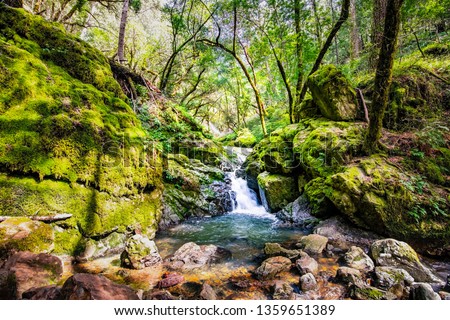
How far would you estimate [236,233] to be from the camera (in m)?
6.61

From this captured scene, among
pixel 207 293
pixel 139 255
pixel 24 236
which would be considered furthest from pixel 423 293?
pixel 24 236

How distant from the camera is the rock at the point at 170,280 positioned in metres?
3.62

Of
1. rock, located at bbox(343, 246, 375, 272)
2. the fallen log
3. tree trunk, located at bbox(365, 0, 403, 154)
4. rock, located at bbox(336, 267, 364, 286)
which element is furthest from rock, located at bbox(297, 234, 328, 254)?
the fallen log

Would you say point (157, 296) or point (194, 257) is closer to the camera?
point (157, 296)

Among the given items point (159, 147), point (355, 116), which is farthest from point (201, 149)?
point (355, 116)

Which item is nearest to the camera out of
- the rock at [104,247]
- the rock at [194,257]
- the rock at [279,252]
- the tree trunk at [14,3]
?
the rock at [104,247]

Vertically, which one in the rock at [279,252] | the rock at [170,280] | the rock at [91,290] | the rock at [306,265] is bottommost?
the rock at [306,265]

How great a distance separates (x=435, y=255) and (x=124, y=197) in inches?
282

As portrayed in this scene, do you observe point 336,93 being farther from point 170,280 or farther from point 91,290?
point 91,290

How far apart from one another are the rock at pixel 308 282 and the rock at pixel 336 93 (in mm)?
6194

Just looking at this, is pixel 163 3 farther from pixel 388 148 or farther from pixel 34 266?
pixel 34 266

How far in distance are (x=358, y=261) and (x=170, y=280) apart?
360cm

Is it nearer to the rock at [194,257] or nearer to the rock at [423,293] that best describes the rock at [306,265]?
the rock at [423,293]

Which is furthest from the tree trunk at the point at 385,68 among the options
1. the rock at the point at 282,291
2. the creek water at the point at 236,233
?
the rock at the point at 282,291
